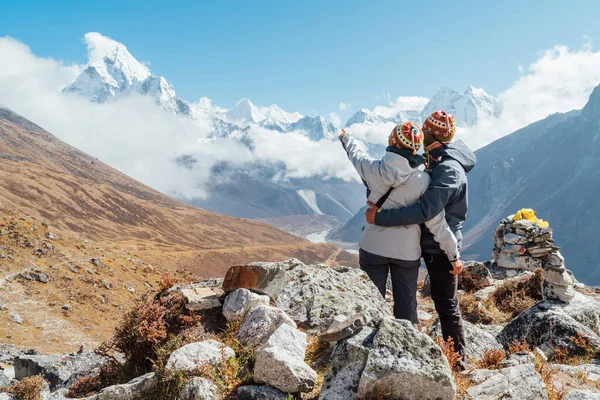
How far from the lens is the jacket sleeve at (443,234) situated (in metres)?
5.71

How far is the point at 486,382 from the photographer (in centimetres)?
483

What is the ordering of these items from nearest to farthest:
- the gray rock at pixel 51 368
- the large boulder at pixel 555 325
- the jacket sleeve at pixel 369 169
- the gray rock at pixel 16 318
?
the jacket sleeve at pixel 369 169 → the large boulder at pixel 555 325 → the gray rock at pixel 51 368 → the gray rock at pixel 16 318

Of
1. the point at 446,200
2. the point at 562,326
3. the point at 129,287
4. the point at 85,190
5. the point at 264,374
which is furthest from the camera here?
the point at 85,190

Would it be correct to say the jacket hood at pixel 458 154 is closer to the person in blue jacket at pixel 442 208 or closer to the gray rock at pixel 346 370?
the person in blue jacket at pixel 442 208

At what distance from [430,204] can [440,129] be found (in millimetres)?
1382

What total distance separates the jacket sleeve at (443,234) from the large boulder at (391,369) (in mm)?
1807

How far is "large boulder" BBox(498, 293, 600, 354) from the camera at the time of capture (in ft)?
25.6

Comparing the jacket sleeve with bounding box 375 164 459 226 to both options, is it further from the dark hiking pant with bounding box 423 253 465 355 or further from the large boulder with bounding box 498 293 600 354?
the large boulder with bounding box 498 293 600 354

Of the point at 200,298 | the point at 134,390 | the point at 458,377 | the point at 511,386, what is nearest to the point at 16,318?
the point at 200,298

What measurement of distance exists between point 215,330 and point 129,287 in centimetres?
3935

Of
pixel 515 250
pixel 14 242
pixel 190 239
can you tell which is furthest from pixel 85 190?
pixel 515 250

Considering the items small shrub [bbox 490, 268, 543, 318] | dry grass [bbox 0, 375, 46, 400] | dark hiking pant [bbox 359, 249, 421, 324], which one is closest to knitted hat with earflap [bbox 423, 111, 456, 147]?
dark hiking pant [bbox 359, 249, 421, 324]

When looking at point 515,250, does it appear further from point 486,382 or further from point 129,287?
point 129,287

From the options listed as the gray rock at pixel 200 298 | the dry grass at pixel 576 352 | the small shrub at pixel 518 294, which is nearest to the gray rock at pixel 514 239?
the small shrub at pixel 518 294
